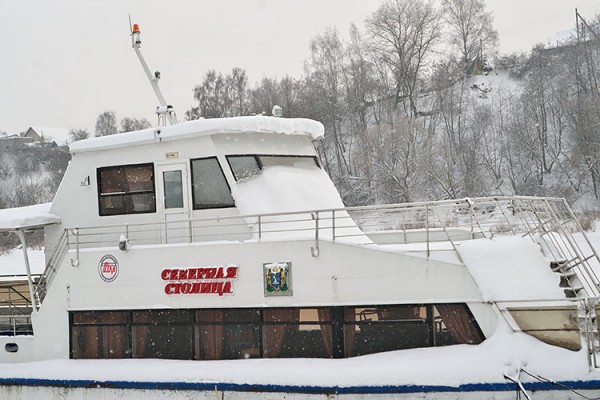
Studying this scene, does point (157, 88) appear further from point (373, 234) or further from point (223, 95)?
point (223, 95)

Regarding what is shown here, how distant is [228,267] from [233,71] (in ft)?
147

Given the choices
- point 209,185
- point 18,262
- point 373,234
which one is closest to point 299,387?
point 209,185

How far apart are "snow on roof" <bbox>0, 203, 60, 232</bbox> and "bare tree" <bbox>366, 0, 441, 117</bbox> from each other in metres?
38.9

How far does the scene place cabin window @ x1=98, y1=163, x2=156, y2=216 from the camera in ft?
37.3

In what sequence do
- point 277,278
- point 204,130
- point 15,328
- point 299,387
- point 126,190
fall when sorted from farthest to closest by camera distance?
point 15,328, point 126,190, point 204,130, point 277,278, point 299,387

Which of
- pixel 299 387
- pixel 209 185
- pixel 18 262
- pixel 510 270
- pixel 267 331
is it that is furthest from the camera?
pixel 18 262

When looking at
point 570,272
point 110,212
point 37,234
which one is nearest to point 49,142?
point 37,234

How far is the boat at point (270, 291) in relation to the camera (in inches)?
331

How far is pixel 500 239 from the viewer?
29.3 feet

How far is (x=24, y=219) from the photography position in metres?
11.4

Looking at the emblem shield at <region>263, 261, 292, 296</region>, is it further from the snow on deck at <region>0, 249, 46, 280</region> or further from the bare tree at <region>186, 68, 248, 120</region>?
the bare tree at <region>186, 68, 248, 120</region>

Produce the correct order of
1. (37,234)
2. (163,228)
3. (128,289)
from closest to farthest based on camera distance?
(128,289)
(163,228)
(37,234)

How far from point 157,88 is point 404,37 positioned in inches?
1516

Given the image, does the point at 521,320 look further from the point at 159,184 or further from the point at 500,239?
the point at 159,184
